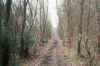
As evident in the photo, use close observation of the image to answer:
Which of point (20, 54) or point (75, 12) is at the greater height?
point (75, 12)

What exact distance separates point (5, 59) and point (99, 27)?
4590 millimetres

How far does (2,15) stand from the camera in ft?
19.1

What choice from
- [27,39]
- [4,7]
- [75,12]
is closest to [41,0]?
[75,12]

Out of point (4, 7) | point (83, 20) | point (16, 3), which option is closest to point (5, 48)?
point (4, 7)

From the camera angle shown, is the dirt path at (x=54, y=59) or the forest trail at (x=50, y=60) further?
the dirt path at (x=54, y=59)

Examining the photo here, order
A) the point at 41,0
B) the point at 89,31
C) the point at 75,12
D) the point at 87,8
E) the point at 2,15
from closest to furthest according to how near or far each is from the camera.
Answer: the point at 2,15, the point at 89,31, the point at 87,8, the point at 75,12, the point at 41,0

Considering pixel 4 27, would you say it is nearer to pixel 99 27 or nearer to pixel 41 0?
pixel 99 27

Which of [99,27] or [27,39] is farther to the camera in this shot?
[27,39]

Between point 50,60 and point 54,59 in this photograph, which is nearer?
point 50,60

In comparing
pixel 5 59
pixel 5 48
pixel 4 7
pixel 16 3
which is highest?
pixel 16 3

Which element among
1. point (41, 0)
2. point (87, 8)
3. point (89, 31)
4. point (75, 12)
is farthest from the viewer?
point (41, 0)

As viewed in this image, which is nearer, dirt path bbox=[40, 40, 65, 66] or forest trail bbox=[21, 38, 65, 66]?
forest trail bbox=[21, 38, 65, 66]

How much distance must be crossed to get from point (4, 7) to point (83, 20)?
661cm

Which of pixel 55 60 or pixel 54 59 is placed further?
pixel 54 59
